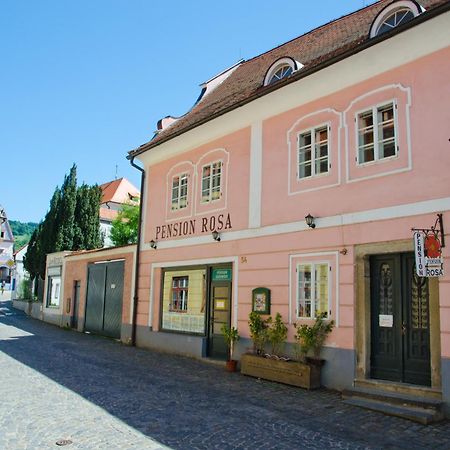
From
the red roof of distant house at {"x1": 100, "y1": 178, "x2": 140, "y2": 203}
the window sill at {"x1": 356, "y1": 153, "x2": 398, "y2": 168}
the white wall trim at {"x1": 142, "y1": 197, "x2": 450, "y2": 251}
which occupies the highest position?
the red roof of distant house at {"x1": 100, "y1": 178, "x2": 140, "y2": 203}

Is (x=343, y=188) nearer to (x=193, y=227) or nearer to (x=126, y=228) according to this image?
(x=193, y=227)

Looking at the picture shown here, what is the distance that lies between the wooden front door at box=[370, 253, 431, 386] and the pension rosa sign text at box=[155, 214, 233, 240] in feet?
14.2

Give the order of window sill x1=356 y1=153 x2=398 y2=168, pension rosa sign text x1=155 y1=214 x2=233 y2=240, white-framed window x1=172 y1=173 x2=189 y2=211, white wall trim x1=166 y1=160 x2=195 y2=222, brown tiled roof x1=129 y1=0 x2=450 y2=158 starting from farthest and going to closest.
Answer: white-framed window x1=172 y1=173 x2=189 y2=211
white wall trim x1=166 y1=160 x2=195 y2=222
pension rosa sign text x1=155 y1=214 x2=233 y2=240
brown tiled roof x1=129 y1=0 x2=450 y2=158
window sill x1=356 y1=153 x2=398 y2=168

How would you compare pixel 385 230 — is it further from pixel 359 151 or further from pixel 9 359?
pixel 9 359

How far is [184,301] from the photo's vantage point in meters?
13.6

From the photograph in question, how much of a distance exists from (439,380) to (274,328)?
3.53 metres

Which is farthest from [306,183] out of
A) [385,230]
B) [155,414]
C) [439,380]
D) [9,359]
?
[9,359]

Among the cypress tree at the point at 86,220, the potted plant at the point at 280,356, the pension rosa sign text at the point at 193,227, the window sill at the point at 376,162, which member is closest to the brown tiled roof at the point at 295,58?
the window sill at the point at 376,162

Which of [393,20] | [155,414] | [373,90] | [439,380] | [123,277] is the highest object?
[393,20]

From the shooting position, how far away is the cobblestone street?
5820 mm

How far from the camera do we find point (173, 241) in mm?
14070

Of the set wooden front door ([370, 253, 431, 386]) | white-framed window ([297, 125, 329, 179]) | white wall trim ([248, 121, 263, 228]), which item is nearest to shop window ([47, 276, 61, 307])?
white wall trim ([248, 121, 263, 228])

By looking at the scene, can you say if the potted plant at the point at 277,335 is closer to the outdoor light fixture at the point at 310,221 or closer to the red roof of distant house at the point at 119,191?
the outdoor light fixture at the point at 310,221

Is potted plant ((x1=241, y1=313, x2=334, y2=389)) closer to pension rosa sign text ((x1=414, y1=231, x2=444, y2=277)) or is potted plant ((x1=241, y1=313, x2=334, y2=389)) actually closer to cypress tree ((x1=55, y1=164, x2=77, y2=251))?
pension rosa sign text ((x1=414, y1=231, x2=444, y2=277))
